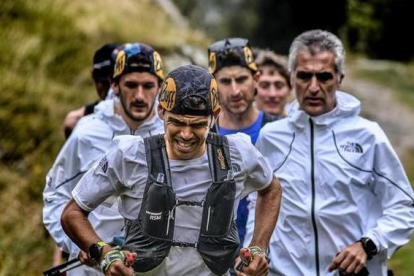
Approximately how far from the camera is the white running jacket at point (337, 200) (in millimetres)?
5098

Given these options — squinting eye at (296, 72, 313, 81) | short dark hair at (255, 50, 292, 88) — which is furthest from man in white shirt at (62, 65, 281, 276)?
short dark hair at (255, 50, 292, 88)

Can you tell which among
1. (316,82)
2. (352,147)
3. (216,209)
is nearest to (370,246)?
(352,147)

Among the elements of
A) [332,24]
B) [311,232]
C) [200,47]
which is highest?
[311,232]

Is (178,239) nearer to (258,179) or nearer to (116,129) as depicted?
(258,179)

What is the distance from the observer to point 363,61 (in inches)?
779

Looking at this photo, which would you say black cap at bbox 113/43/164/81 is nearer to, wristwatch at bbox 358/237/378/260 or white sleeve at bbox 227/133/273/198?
white sleeve at bbox 227/133/273/198

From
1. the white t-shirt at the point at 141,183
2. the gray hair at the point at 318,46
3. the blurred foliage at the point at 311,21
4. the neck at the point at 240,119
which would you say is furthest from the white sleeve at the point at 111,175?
the blurred foliage at the point at 311,21

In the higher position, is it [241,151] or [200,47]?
[241,151]

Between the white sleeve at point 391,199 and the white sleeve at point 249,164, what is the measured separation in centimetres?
90

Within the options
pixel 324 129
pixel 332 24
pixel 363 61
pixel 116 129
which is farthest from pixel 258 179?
pixel 332 24

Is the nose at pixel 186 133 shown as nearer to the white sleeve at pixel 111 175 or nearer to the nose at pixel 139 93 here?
the white sleeve at pixel 111 175

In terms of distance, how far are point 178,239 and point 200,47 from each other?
12607 millimetres

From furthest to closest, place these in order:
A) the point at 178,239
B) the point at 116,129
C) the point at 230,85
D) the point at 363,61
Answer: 1. the point at 363,61
2. the point at 230,85
3. the point at 116,129
4. the point at 178,239

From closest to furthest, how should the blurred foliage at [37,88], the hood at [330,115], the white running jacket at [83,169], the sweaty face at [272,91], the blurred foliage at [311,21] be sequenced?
the hood at [330,115] → the white running jacket at [83,169] → the sweaty face at [272,91] → the blurred foliage at [37,88] → the blurred foliage at [311,21]
